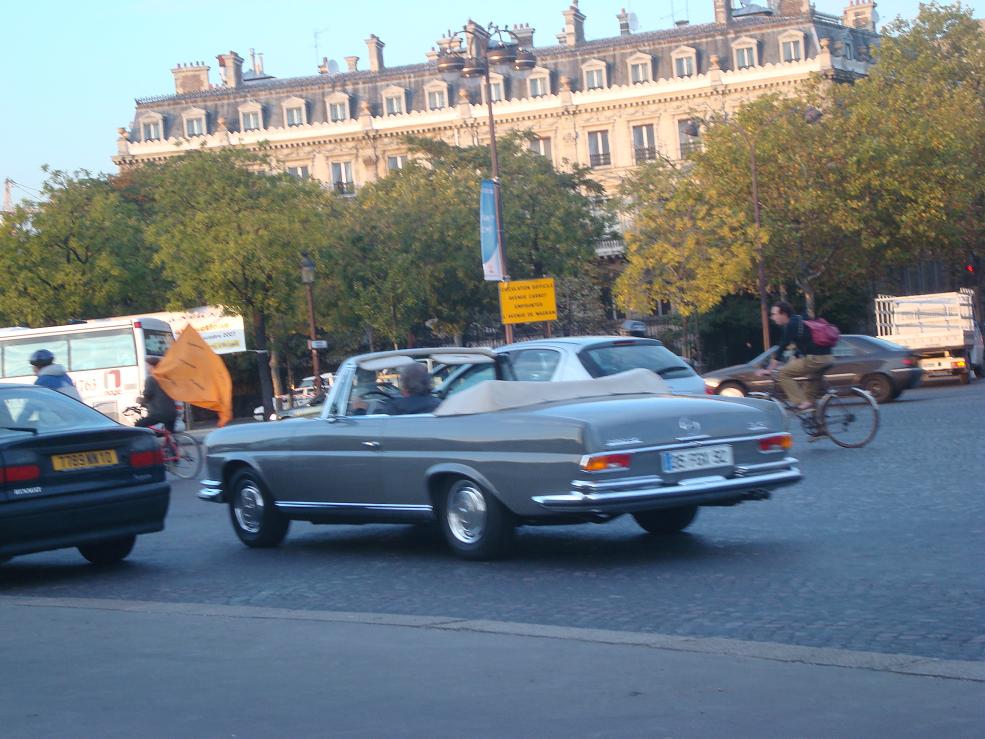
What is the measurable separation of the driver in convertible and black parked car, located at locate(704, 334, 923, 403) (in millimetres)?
17769

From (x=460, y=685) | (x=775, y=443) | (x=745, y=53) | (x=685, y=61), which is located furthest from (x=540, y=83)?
(x=460, y=685)

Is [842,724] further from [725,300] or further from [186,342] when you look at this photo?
[725,300]

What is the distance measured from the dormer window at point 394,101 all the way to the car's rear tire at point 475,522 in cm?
8234

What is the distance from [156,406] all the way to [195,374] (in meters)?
2.33

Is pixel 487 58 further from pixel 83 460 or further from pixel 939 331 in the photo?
pixel 83 460

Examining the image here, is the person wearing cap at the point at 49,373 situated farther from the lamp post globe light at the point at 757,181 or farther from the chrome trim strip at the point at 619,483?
the lamp post globe light at the point at 757,181

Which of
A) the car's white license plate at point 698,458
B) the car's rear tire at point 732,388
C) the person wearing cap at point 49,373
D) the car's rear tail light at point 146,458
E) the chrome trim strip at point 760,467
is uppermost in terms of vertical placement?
the person wearing cap at point 49,373

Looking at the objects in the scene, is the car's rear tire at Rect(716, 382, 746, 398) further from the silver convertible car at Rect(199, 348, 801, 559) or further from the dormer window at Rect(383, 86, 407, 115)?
the dormer window at Rect(383, 86, 407, 115)

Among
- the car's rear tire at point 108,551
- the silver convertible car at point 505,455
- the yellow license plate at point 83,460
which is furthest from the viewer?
the car's rear tire at point 108,551

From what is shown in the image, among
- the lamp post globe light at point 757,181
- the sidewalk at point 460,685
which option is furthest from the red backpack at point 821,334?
the lamp post globe light at point 757,181

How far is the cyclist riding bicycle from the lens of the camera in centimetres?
1695

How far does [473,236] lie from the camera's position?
59750 millimetres

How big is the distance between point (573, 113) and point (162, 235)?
1340 inches

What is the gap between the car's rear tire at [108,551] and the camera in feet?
37.2
